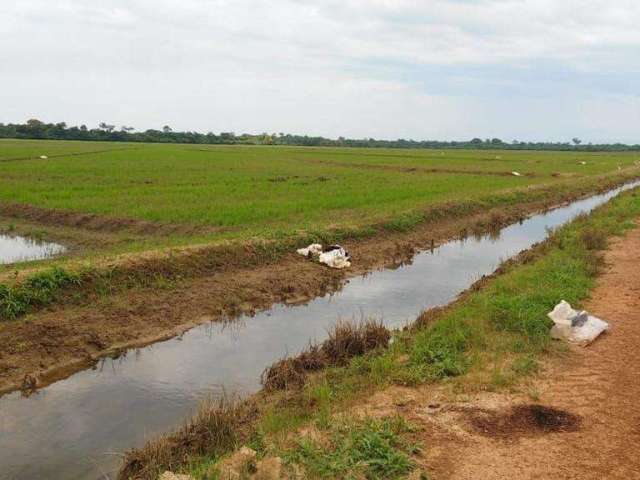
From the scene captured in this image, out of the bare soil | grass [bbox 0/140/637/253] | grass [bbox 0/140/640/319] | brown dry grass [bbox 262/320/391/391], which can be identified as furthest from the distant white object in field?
the bare soil

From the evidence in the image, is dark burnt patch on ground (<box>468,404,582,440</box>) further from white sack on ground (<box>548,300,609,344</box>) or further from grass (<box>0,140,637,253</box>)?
grass (<box>0,140,637,253</box>)

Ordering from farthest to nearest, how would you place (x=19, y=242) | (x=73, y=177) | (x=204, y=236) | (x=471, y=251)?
(x=73, y=177) < (x=471, y=251) < (x=19, y=242) < (x=204, y=236)

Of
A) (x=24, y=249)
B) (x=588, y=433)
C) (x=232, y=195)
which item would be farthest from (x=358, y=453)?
(x=232, y=195)

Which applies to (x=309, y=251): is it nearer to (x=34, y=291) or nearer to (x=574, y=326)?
(x=34, y=291)

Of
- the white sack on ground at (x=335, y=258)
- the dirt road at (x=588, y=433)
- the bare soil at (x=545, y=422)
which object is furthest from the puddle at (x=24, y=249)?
the dirt road at (x=588, y=433)

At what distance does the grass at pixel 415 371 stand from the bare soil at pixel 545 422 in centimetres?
23

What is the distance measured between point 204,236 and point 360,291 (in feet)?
14.0

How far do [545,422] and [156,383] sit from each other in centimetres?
448

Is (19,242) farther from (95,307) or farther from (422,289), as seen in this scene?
(422,289)

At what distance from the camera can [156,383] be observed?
711 centimetres

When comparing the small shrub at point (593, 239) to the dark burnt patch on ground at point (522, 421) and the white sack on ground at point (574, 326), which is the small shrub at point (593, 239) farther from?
the dark burnt patch on ground at point (522, 421)

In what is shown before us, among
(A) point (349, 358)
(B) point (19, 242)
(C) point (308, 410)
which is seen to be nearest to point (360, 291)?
(A) point (349, 358)

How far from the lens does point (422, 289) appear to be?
11773 mm

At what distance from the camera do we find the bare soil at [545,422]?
460 cm
